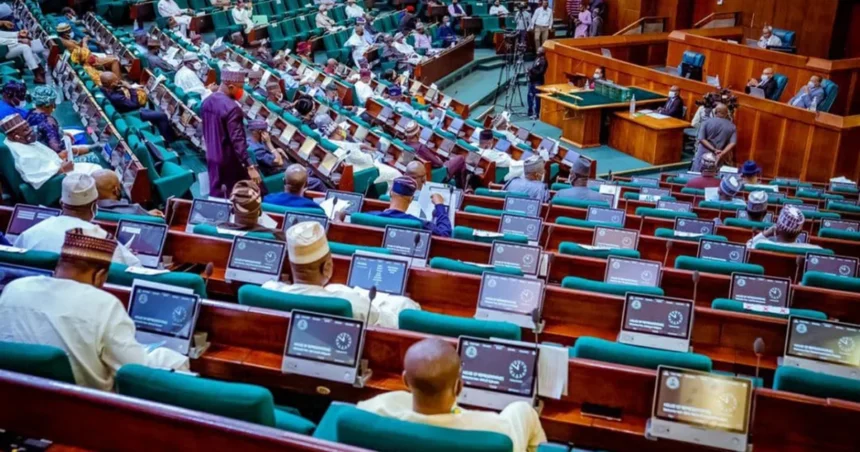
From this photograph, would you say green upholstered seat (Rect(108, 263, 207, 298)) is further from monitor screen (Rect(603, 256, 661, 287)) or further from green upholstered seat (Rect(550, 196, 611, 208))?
green upholstered seat (Rect(550, 196, 611, 208))

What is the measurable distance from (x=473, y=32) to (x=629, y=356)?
14091 millimetres

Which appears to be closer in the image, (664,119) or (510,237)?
(510,237)

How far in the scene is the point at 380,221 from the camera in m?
4.17

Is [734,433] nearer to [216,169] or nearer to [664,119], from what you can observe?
[216,169]

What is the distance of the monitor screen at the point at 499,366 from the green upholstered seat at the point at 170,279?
1.01 metres

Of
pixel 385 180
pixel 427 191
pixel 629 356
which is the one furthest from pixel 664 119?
pixel 629 356

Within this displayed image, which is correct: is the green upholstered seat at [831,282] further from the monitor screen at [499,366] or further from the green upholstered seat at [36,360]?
the green upholstered seat at [36,360]

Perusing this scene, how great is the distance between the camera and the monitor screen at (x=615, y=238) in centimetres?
427

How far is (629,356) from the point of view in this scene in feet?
7.77

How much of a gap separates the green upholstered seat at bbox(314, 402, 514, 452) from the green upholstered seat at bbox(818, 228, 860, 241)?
4.32 m

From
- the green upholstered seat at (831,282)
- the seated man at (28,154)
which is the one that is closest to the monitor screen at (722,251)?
the green upholstered seat at (831,282)

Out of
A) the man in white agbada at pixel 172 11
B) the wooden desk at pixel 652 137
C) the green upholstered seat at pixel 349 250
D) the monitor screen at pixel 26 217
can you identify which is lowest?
the wooden desk at pixel 652 137

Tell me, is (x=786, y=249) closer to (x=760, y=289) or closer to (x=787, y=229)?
(x=787, y=229)

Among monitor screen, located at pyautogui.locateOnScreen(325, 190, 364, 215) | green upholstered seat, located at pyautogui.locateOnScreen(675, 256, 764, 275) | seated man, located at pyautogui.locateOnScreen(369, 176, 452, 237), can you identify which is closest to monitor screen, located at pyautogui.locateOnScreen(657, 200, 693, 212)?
green upholstered seat, located at pyautogui.locateOnScreen(675, 256, 764, 275)
